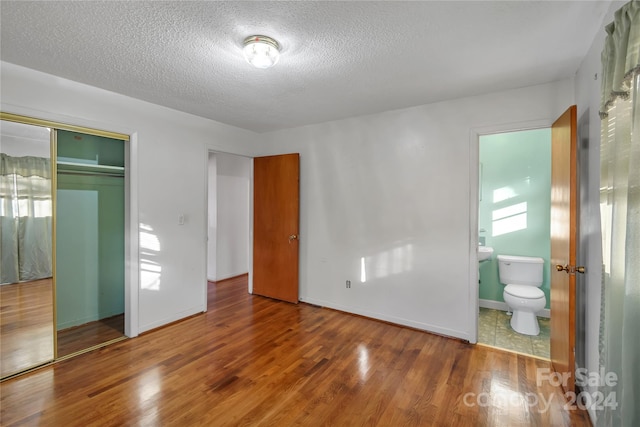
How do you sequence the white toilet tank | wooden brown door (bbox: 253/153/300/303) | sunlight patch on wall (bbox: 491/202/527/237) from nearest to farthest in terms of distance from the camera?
the white toilet tank
sunlight patch on wall (bbox: 491/202/527/237)
wooden brown door (bbox: 253/153/300/303)

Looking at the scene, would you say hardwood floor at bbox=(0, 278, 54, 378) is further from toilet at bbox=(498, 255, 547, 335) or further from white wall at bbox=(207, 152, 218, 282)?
toilet at bbox=(498, 255, 547, 335)

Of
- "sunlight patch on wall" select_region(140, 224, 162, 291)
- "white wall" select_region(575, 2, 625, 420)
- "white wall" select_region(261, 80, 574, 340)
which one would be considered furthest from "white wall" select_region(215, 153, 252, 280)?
"white wall" select_region(575, 2, 625, 420)

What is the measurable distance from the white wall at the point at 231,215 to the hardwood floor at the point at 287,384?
7.22 ft

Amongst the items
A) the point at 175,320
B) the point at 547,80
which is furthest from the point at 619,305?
the point at 175,320

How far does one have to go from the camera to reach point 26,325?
2.53m

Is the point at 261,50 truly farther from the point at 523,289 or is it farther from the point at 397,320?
the point at 523,289

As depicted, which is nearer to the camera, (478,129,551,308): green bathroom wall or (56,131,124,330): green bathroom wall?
(56,131,124,330): green bathroom wall

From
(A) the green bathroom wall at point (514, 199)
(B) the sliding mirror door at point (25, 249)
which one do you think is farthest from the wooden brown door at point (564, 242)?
(B) the sliding mirror door at point (25, 249)

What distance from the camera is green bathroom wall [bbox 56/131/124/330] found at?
3.10 m

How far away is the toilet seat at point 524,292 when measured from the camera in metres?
3.10

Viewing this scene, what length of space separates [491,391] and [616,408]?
121 cm

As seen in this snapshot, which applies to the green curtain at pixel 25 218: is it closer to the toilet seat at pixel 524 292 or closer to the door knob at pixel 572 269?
the door knob at pixel 572 269

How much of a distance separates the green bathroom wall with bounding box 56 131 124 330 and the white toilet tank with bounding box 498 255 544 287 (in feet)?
15.7

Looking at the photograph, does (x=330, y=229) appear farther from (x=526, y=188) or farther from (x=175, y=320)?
(x=526, y=188)
